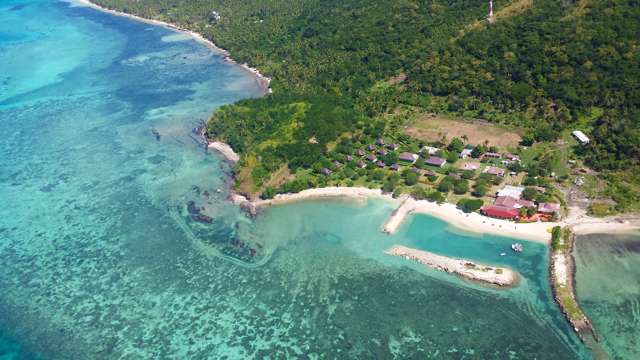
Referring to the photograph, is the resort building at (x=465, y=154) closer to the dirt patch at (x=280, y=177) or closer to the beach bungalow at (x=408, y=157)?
the beach bungalow at (x=408, y=157)

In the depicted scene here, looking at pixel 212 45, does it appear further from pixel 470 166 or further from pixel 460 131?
pixel 470 166

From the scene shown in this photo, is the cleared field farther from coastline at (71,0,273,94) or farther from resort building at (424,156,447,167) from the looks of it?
coastline at (71,0,273,94)

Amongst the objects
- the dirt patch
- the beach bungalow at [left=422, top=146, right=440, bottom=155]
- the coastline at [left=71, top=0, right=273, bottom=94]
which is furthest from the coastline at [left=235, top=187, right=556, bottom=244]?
the coastline at [left=71, top=0, right=273, bottom=94]

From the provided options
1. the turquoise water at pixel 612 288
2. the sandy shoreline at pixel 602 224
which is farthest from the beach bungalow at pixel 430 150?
the turquoise water at pixel 612 288

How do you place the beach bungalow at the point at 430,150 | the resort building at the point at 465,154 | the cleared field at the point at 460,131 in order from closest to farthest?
the resort building at the point at 465,154 → the beach bungalow at the point at 430,150 → the cleared field at the point at 460,131

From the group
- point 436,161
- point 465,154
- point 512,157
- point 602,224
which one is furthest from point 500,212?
point 465,154

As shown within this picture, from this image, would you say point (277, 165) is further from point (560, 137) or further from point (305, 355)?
point (560, 137)

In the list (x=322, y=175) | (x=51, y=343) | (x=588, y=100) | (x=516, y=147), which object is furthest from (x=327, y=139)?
(x=51, y=343)
